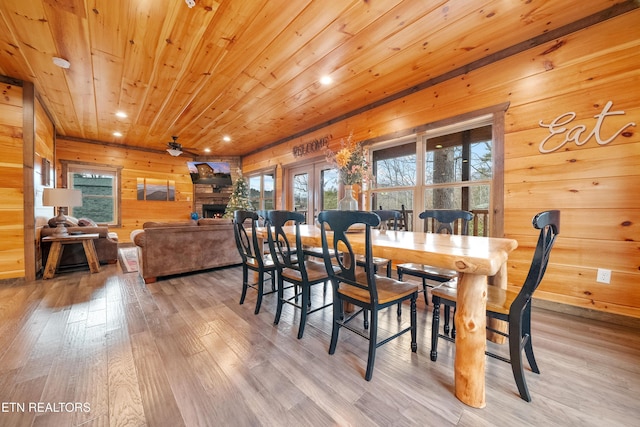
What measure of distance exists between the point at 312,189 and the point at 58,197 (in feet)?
13.4

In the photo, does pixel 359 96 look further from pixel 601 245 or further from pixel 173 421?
pixel 173 421

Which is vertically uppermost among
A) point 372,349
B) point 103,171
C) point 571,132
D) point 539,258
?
point 103,171

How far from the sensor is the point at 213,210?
7887 mm

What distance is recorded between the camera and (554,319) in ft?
7.48

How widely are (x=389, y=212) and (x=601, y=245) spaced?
1858 millimetres

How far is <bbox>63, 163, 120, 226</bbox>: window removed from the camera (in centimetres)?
660

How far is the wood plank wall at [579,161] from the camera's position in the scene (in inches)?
83.9

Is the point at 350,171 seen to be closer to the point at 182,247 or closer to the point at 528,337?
the point at 528,337

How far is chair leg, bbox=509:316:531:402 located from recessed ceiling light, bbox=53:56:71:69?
4.79 metres

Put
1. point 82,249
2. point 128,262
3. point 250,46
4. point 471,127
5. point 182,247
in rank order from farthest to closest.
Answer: point 128,262 < point 82,249 < point 182,247 < point 471,127 < point 250,46

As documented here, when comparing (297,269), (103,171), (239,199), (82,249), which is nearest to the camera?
(297,269)

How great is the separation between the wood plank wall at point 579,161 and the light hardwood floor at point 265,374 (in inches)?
15.5

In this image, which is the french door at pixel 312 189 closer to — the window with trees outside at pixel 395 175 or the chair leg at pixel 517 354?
the window with trees outside at pixel 395 175

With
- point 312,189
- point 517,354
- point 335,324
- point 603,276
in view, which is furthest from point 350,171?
point 312,189
